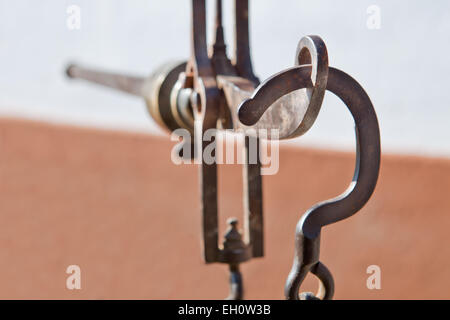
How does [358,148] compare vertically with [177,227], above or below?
above

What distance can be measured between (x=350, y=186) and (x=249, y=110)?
0.10 m

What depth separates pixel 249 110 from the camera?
1.57ft

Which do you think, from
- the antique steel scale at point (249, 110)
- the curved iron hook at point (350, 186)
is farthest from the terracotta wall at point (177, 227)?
the curved iron hook at point (350, 186)

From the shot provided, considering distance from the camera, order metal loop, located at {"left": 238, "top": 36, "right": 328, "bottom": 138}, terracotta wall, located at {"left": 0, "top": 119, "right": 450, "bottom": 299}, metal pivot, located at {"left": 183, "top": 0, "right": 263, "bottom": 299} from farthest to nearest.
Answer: terracotta wall, located at {"left": 0, "top": 119, "right": 450, "bottom": 299} → metal pivot, located at {"left": 183, "top": 0, "right": 263, "bottom": 299} → metal loop, located at {"left": 238, "top": 36, "right": 328, "bottom": 138}

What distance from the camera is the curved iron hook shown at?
487mm

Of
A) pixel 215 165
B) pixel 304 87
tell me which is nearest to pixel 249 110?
pixel 304 87

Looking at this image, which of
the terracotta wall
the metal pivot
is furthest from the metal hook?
the terracotta wall

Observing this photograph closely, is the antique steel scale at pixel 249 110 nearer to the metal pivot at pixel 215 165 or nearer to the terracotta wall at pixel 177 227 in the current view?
the metal pivot at pixel 215 165

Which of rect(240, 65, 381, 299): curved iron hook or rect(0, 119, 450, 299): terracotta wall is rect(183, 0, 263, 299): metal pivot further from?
rect(0, 119, 450, 299): terracotta wall

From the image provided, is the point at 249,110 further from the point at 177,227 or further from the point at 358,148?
the point at 177,227

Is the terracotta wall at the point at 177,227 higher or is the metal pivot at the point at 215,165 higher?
the metal pivot at the point at 215,165

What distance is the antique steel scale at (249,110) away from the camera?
0.48 meters

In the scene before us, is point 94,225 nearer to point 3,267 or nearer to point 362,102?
point 3,267

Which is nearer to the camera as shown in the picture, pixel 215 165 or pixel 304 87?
pixel 304 87
